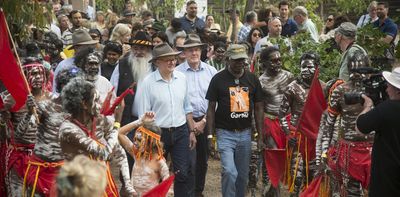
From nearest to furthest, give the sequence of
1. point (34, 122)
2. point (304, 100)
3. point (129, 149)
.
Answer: point (34, 122) < point (129, 149) < point (304, 100)

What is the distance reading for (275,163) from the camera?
12594 mm

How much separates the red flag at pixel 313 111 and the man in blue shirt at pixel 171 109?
54.9 inches

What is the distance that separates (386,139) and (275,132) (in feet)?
15.1

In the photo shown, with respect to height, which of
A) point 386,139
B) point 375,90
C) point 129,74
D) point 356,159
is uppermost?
point 375,90

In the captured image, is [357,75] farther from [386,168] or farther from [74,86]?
[74,86]

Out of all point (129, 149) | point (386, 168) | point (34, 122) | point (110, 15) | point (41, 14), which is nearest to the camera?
point (386, 168)

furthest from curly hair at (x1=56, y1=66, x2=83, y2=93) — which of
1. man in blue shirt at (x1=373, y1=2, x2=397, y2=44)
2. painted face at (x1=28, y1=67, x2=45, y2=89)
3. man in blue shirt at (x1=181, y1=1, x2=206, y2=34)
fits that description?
man in blue shirt at (x1=181, y1=1, x2=206, y2=34)

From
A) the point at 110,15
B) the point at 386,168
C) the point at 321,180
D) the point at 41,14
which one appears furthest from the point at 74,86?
the point at 110,15

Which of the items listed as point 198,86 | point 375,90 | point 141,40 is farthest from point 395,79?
point 141,40

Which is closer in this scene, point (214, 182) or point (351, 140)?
point (351, 140)

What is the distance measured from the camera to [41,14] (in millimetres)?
10164

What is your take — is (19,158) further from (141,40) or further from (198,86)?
(141,40)

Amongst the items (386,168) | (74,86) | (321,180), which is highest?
(74,86)

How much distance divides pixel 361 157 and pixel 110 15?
38.7ft
